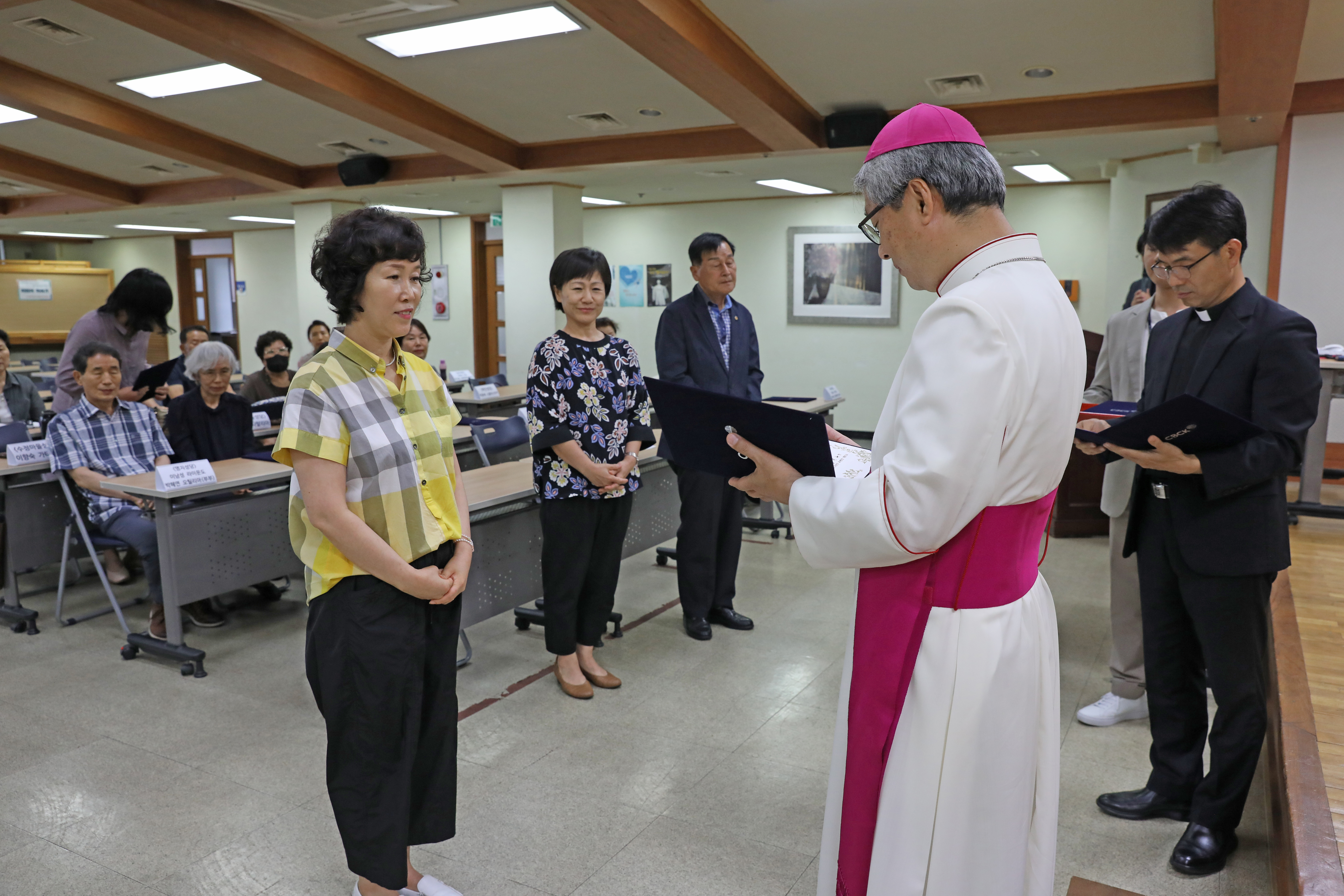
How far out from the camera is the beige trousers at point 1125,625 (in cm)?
316

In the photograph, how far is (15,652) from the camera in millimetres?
3990

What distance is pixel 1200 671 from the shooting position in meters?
2.44

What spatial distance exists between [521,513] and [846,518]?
9.16 feet

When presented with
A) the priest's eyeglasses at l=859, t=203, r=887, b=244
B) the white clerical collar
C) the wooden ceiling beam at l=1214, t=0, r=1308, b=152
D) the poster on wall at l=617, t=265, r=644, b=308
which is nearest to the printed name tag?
the priest's eyeglasses at l=859, t=203, r=887, b=244

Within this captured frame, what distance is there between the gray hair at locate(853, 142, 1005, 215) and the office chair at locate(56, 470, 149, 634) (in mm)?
3947

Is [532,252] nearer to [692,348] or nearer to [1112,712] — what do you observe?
[692,348]

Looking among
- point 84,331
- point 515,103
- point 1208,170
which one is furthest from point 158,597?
point 1208,170

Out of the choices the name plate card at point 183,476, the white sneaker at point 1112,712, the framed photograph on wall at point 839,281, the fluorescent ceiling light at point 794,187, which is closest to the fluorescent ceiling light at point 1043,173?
A: the framed photograph on wall at point 839,281

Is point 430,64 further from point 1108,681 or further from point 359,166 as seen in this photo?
point 1108,681

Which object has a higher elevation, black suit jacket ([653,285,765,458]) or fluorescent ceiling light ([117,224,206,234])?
fluorescent ceiling light ([117,224,206,234])

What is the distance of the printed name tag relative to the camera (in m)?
4.29

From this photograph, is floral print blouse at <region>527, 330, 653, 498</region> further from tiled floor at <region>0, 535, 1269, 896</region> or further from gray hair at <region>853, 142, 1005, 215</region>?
gray hair at <region>853, 142, 1005, 215</region>

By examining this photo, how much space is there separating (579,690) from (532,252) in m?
7.00

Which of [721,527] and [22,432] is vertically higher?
[22,432]
